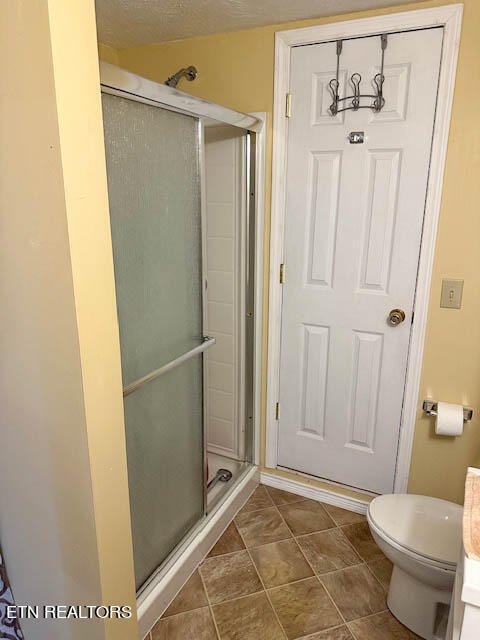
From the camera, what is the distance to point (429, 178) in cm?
174

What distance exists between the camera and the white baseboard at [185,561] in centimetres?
156

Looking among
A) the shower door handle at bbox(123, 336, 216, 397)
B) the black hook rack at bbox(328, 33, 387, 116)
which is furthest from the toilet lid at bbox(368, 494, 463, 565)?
the black hook rack at bbox(328, 33, 387, 116)

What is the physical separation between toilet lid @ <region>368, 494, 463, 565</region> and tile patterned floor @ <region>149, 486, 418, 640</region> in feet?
1.21

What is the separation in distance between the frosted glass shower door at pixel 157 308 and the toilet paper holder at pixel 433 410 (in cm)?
96

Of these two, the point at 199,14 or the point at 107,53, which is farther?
the point at 107,53

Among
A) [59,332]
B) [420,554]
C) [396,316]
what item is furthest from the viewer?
[396,316]

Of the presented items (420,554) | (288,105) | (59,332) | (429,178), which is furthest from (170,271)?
(420,554)

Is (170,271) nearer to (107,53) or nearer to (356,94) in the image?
(356,94)

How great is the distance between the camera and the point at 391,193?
5.97ft

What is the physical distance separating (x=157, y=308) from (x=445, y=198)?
1.18m

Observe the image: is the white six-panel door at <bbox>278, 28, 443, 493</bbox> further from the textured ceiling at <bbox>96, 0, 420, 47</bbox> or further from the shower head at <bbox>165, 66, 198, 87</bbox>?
the shower head at <bbox>165, 66, 198, 87</bbox>

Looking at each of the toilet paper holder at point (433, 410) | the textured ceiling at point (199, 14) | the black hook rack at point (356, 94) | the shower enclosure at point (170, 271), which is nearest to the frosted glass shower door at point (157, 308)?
the shower enclosure at point (170, 271)

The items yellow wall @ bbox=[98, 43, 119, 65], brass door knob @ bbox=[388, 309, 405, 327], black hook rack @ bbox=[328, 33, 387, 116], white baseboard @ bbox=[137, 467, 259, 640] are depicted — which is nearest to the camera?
white baseboard @ bbox=[137, 467, 259, 640]

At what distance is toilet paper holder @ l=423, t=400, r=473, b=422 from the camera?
6.01 ft
